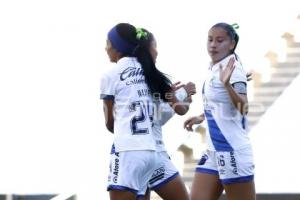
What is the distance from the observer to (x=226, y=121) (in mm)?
5324

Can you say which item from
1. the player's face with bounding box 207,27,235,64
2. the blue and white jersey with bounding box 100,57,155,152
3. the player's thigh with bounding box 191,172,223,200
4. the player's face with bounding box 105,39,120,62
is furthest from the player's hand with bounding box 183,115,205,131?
the player's face with bounding box 105,39,120,62

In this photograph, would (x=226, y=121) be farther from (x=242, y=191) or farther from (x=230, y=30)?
(x=230, y=30)

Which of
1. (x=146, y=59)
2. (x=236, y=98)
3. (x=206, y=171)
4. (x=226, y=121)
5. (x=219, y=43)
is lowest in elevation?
(x=206, y=171)

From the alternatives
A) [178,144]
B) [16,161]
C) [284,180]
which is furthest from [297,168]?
[16,161]

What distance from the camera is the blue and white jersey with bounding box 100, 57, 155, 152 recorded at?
493 centimetres

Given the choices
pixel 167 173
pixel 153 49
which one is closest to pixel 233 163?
pixel 167 173

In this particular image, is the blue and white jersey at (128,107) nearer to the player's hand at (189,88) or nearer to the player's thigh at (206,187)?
the player's hand at (189,88)

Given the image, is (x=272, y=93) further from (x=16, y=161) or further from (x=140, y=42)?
(x=140, y=42)

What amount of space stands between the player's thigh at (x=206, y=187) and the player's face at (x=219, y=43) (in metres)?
0.75

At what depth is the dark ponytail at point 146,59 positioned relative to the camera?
5066 millimetres

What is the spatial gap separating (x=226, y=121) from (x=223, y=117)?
0.10 feet

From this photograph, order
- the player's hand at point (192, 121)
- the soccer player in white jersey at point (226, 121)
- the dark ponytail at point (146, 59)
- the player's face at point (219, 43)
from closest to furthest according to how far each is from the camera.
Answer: the dark ponytail at point (146, 59), the soccer player in white jersey at point (226, 121), the player's face at point (219, 43), the player's hand at point (192, 121)

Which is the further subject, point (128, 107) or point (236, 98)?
point (236, 98)

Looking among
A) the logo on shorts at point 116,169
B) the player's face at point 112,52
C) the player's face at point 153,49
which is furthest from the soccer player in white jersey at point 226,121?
the logo on shorts at point 116,169
